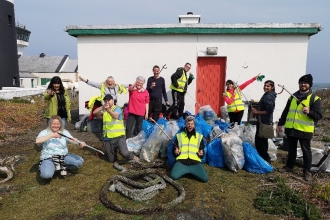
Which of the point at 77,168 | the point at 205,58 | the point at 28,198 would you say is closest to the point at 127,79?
the point at 205,58

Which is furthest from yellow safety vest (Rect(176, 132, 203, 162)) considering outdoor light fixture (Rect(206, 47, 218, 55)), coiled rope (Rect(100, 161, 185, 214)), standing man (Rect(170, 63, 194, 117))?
outdoor light fixture (Rect(206, 47, 218, 55))

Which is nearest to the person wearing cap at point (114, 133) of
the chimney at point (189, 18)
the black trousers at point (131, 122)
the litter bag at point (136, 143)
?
the litter bag at point (136, 143)

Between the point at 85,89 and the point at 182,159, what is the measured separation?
17.4ft

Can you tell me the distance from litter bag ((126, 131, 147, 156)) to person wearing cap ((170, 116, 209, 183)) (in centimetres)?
132

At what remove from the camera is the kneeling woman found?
4.23 m

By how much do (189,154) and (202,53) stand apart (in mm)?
4646

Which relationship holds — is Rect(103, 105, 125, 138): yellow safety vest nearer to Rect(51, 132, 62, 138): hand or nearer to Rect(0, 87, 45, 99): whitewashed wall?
Rect(51, 132, 62, 138): hand

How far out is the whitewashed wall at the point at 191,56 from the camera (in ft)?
26.5

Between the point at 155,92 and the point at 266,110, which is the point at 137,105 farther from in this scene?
the point at 266,110

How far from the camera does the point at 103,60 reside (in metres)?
8.54

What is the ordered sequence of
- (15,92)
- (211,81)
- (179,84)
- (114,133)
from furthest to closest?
(15,92), (211,81), (179,84), (114,133)

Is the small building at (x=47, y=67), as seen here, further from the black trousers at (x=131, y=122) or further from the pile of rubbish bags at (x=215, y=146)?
the pile of rubbish bags at (x=215, y=146)

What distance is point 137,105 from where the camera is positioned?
236 inches

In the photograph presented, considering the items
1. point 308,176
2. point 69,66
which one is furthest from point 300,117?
point 69,66
